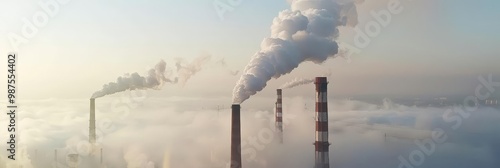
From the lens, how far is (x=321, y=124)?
2017 cm

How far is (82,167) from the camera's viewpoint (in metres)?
35.6

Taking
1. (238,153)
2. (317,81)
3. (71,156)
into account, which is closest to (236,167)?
(238,153)

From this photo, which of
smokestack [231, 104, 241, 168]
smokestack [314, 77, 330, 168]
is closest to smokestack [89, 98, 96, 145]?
smokestack [231, 104, 241, 168]

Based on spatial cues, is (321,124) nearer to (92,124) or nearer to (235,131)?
(235,131)

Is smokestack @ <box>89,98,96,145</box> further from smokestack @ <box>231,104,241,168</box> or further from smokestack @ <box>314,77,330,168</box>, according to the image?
smokestack @ <box>314,77,330,168</box>

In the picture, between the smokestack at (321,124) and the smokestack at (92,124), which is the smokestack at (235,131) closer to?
the smokestack at (321,124)

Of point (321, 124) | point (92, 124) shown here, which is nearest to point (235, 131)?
point (321, 124)

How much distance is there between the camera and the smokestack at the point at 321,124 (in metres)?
19.8

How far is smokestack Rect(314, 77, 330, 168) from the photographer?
Result: 19.8 m

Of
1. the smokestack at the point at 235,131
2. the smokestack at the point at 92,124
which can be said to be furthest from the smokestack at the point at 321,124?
the smokestack at the point at 92,124

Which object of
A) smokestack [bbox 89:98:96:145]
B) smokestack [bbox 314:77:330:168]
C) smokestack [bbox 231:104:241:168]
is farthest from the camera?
smokestack [bbox 89:98:96:145]

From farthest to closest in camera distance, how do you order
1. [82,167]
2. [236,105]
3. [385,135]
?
[385,135] → [82,167] → [236,105]

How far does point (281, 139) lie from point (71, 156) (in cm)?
1898

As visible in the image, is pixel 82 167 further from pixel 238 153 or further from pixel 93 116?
pixel 238 153
